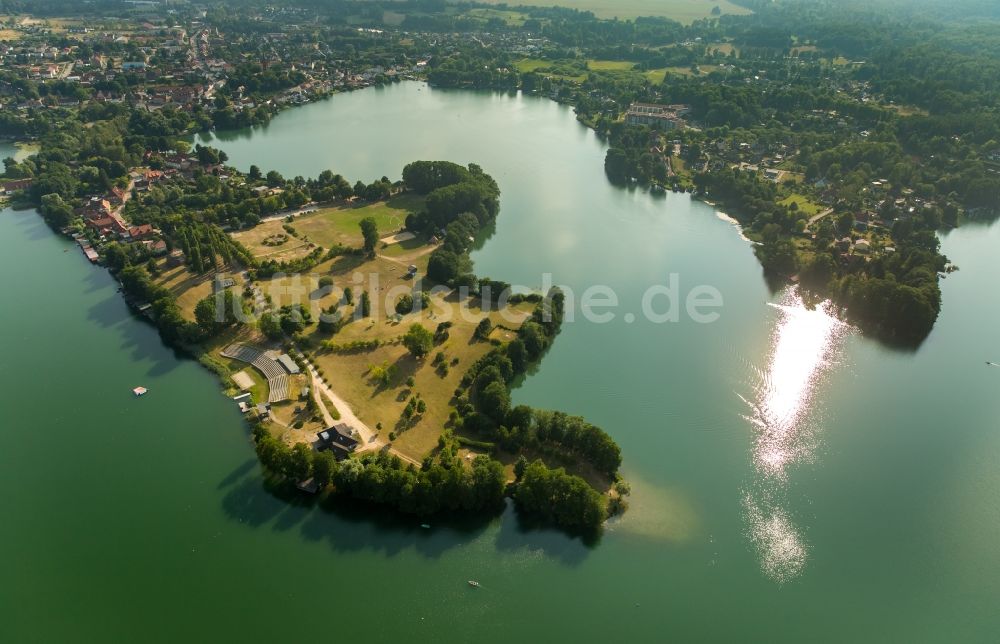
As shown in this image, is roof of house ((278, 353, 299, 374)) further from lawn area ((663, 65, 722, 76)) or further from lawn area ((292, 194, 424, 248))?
lawn area ((663, 65, 722, 76))

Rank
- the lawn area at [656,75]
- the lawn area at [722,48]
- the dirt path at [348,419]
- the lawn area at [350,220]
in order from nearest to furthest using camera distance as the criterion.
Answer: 1. the dirt path at [348,419]
2. the lawn area at [350,220]
3. the lawn area at [656,75]
4. the lawn area at [722,48]

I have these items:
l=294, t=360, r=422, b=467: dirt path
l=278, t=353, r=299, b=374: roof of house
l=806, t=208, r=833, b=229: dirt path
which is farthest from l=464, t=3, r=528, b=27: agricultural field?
l=294, t=360, r=422, b=467: dirt path

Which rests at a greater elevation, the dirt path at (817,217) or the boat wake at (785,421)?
the dirt path at (817,217)

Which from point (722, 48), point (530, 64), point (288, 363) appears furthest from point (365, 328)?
point (722, 48)

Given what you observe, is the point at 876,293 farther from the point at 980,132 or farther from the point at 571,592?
the point at 980,132

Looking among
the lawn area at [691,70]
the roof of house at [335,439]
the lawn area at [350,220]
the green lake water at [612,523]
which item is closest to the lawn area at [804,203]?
the green lake water at [612,523]

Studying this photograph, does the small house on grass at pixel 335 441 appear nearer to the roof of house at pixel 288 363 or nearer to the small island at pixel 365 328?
the small island at pixel 365 328

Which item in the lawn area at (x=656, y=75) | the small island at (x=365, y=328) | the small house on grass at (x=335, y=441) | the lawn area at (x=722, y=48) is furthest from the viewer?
the lawn area at (x=722, y=48)

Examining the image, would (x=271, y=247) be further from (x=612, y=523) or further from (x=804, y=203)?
(x=804, y=203)
